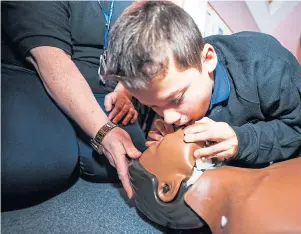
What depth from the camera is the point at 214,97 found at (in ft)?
2.23

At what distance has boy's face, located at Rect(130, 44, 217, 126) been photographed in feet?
1.85

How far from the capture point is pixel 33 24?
72cm

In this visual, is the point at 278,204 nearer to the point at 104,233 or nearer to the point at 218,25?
the point at 104,233

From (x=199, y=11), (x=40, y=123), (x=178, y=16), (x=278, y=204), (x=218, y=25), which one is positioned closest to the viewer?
(x=278, y=204)

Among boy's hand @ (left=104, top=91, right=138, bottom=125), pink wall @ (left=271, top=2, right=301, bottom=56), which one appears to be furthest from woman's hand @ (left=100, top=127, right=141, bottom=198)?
pink wall @ (left=271, top=2, right=301, bottom=56)

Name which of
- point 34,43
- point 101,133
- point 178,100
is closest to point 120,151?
point 101,133

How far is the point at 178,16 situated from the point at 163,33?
6 centimetres

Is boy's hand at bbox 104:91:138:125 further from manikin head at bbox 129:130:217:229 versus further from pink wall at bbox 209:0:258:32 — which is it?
pink wall at bbox 209:0:258:32

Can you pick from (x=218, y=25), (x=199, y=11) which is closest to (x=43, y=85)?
(x=199, y=11)

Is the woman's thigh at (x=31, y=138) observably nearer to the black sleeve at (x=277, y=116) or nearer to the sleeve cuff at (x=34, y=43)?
the sleeve cuff at (x=34, y=43)

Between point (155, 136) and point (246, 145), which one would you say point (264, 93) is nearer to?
point (246, 145)

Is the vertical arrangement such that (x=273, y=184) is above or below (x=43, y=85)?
above

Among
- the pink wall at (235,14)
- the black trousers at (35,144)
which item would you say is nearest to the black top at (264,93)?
the black trousers at (35,144)

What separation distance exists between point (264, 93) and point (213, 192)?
0.89 ft
